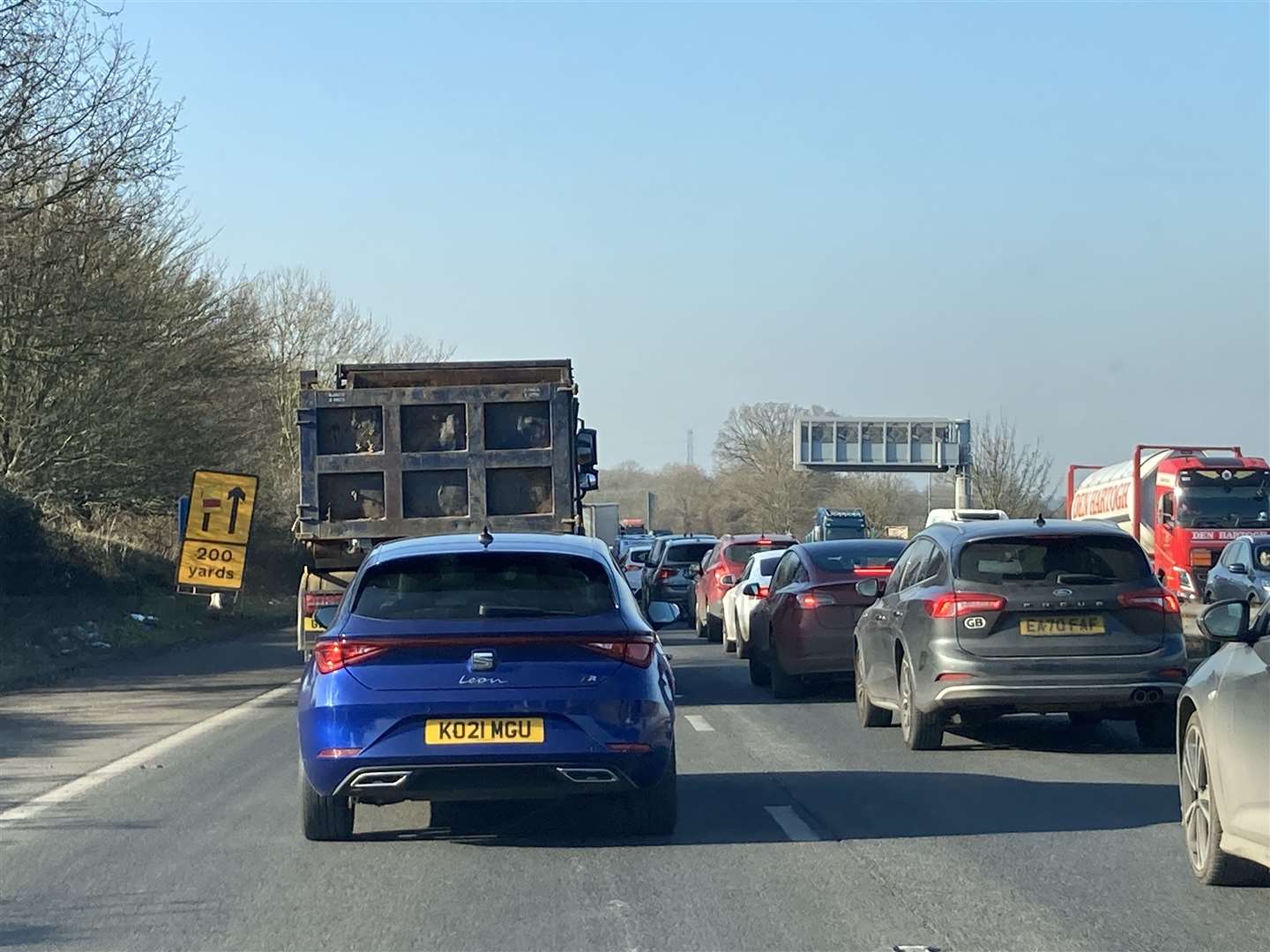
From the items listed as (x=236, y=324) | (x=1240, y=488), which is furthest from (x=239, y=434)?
(x=1240, y=488)

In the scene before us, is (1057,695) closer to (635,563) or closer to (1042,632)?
(1042,632)

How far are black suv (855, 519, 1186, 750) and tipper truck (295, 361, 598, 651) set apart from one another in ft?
18.7

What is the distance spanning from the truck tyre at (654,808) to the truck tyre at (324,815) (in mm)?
1416

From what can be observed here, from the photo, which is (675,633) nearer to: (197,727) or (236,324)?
(236,324)

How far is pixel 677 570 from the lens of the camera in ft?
102

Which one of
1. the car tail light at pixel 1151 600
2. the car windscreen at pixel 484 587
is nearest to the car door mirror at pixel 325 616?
the car windscreen at pixel 484 587

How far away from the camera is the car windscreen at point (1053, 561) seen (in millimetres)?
10836

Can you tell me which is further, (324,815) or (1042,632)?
(1042,632)

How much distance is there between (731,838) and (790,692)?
740 centimetres

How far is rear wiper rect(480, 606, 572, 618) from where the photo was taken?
7.58m

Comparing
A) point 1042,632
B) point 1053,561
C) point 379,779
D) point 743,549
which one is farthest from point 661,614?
point 743,549

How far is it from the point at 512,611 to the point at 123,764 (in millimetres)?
4869

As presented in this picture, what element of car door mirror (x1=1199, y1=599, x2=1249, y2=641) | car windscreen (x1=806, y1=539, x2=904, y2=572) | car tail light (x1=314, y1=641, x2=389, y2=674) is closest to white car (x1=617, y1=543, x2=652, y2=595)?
car windscreen (x1=806, y1=539, x2=904, y2=572)

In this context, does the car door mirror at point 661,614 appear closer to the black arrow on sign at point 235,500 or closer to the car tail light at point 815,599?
the car tail light at point 815,599
